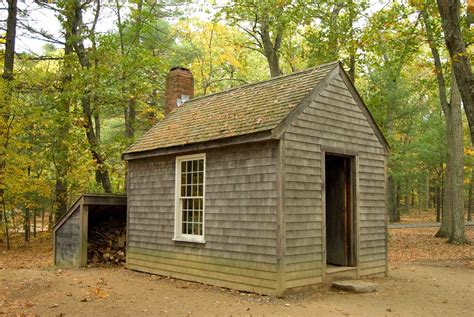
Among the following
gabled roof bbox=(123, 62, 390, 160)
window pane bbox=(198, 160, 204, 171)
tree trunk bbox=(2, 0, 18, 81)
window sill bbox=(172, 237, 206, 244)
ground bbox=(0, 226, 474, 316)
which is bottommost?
ground bbox=(0, 226, 474, 316)

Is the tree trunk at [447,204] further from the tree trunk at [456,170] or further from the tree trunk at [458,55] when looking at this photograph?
the tree trunk at [458,55]

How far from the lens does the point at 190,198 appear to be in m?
10.3

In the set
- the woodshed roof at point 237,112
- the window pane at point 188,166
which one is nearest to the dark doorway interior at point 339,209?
the woodshed roof at point 237,112

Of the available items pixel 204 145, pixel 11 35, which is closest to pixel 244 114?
pixel 204 145

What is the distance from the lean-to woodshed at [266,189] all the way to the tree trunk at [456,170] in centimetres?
811

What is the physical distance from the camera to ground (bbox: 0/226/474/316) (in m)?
7.19

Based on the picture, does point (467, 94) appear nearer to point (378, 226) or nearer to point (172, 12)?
point (378, 226)

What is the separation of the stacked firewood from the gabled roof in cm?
259

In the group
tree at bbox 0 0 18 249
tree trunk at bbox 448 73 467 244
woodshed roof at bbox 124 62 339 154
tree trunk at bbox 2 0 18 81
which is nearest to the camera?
woodshed roof at bbox 124 62 339 154

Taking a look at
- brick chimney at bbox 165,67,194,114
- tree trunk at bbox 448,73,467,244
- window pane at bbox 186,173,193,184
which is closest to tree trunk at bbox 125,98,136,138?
brick chimney at bbox 165,67,194,114

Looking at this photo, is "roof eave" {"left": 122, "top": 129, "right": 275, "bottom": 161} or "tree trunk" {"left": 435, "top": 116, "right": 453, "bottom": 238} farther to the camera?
"tree trunk" {"left": 435, "top": 116, "right": 453, "bottom": 238}

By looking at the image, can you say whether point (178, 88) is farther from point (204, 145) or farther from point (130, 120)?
point (130, 120)

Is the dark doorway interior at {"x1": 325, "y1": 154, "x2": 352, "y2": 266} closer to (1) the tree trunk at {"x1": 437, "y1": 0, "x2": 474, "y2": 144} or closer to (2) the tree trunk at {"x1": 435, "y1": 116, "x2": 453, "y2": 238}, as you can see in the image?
(1) the tree trunk at {"x1": 437, "y1": 0, "x2": 474, "y2": 144}

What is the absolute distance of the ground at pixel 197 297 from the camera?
283 inches
